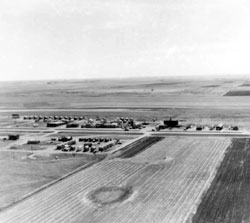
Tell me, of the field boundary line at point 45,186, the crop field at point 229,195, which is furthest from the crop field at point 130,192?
the crop field at point 229,195

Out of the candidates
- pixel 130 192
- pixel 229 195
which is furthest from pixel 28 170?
pixel 229 195

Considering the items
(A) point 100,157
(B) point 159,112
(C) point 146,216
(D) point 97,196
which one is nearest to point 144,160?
(A) point 100,157

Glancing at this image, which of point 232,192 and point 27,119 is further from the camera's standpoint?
point 27,119

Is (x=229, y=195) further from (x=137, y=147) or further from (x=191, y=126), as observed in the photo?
(x=191, y=126)

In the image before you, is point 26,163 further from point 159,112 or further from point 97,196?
point 159,112

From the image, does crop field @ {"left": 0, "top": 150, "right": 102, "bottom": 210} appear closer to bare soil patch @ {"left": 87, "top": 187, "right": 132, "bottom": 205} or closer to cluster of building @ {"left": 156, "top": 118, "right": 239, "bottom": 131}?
bare soil patch @ {"left": 87, "top": 187, "right": 132, "bottom": 205}

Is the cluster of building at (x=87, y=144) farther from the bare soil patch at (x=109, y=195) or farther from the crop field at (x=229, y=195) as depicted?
the crop field at (x=229, y=195)
